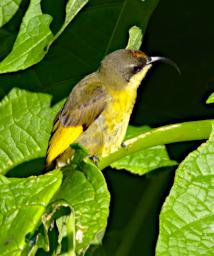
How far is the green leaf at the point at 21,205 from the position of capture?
9.52 ft

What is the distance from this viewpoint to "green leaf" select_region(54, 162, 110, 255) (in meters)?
2.83

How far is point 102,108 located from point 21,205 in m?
1.91

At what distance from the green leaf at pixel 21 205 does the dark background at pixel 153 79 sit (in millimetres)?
1162

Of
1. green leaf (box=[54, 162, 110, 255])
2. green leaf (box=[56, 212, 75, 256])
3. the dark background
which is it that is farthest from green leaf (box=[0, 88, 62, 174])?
green leaf (box=[56, 212, 75, 256])

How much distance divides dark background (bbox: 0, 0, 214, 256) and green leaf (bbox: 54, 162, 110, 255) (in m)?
1.22

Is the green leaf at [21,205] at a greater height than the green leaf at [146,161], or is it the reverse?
the green leaf at [21,205]

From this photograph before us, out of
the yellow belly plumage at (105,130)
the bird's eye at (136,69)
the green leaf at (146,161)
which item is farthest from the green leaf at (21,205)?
the bird's eye at (136,69)

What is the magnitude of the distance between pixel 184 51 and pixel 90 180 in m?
1.71

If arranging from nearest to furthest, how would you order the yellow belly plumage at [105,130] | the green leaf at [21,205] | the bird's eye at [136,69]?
1. the green leaf at [21,205]
2. the yellow belly plumage at [105,130]
3. the bird's eye at [136,69]

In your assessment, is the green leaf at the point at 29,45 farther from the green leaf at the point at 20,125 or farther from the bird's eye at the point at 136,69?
the bird's eye at the point at 136,69

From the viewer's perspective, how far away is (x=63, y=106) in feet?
14.7

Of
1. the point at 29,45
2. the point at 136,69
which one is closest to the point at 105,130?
the point at 136,69

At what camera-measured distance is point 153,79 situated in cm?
472

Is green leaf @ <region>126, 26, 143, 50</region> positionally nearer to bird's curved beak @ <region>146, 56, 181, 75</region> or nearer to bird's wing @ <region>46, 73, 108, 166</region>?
bird's curved beak @ <region>146, 56, 181, 75</region>
